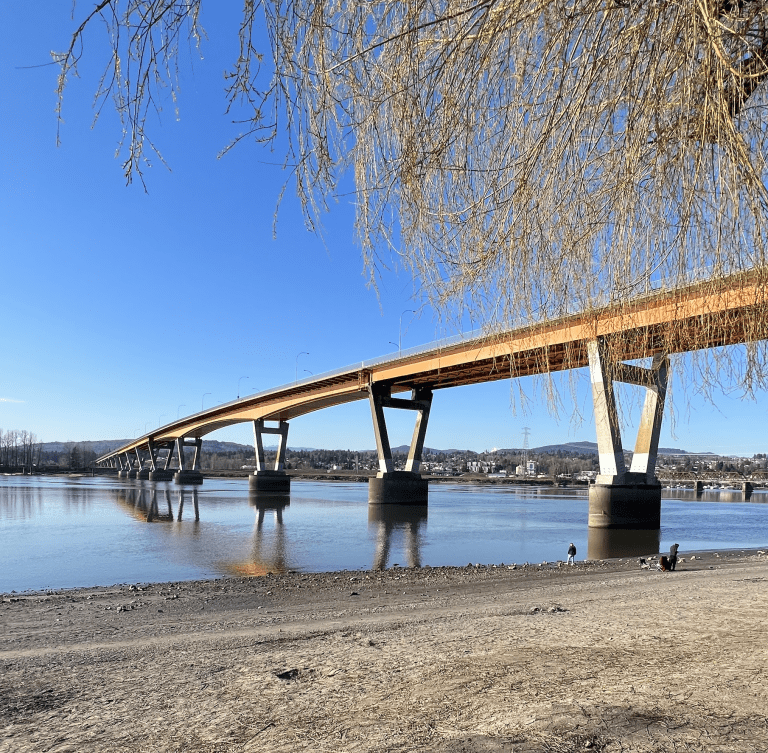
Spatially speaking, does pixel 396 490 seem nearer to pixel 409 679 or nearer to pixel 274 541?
pixel 274 541

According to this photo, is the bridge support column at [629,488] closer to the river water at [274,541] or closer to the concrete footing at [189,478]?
the river water at [274,541]

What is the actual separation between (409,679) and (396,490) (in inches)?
1572

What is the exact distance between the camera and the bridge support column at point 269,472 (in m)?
62.1

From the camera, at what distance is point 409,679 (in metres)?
4.00

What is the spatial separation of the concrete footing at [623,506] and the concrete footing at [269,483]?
3924 centimetres

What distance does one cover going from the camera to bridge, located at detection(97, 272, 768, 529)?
12.5 feet

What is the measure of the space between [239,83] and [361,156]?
2.14 feet

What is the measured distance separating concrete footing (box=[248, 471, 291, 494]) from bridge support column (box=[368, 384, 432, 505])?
18.4 meters

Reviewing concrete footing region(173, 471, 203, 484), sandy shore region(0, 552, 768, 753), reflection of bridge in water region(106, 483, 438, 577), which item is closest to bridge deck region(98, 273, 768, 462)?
sandy shore region(0, 552, 768, 753)

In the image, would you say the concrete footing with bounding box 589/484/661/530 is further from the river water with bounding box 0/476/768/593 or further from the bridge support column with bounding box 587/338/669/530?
the river water with bounding box 0/476/768/593

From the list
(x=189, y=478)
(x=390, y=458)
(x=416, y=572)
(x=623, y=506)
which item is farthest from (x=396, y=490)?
(x=189, y=478)

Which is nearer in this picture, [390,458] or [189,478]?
[390,458]

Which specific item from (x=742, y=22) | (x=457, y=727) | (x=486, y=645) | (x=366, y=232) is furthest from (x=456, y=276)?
(x=486, y=645)

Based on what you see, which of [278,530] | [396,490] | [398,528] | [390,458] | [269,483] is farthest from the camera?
[269,483]
